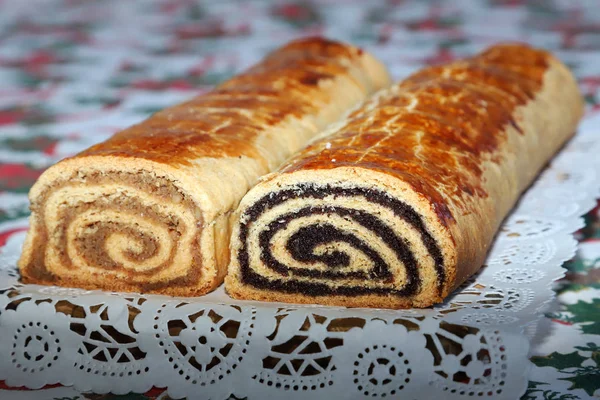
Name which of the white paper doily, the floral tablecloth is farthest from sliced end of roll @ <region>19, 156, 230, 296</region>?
the floral tablecloth

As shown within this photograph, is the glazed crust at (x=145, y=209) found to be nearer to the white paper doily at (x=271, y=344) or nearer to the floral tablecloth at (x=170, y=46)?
the white paper doily at (x=271, y=344)

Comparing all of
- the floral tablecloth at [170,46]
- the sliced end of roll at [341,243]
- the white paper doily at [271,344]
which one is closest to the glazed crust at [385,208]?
the sliced end of roll at [341,243]

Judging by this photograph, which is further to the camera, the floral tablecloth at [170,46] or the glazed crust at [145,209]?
the floral tablecloth at [170,46]

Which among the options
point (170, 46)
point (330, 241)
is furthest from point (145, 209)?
point (170, 46)

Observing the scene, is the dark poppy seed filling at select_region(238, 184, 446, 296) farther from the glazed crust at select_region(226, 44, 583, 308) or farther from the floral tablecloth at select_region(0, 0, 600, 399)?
the floral tablecloth at select_region(0, 0, 600, 399)

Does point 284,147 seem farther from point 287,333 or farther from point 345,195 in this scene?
point 287,333

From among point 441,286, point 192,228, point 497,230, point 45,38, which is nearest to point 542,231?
point 497,230
